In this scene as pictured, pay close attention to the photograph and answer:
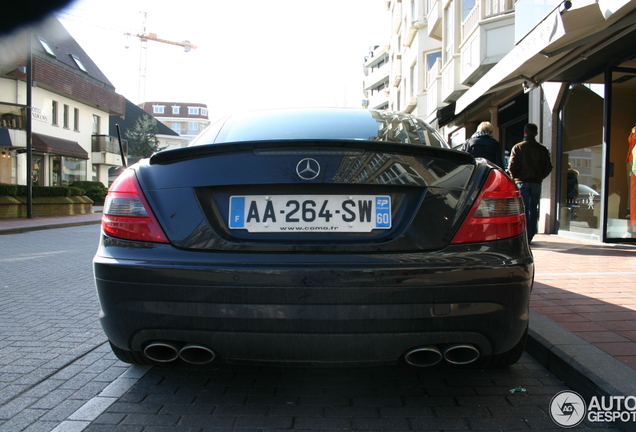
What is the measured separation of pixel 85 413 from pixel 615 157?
915 cm

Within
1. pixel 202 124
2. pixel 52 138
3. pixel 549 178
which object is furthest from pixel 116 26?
pixel 549 178

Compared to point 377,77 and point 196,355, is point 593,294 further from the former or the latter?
point 377,77

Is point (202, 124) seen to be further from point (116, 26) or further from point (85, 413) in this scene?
point (85, 413)

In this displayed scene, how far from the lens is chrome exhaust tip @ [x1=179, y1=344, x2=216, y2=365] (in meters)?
2.12

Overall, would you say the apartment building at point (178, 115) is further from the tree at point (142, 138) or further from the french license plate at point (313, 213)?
the french license plate at point (313, 213)

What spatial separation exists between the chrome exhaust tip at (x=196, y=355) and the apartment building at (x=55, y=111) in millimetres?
21368

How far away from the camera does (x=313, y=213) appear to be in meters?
2.11

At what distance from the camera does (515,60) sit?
24.7 feet

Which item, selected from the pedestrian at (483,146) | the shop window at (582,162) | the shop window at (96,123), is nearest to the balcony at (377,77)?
the shop window at (96,123)

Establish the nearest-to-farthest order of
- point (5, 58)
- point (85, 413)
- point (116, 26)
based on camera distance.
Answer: point (85, 413)
point (5, 58)
point (116, 26)

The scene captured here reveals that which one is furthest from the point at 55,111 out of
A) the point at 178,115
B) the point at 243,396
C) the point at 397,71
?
the point at 178,115

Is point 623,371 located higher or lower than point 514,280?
lower

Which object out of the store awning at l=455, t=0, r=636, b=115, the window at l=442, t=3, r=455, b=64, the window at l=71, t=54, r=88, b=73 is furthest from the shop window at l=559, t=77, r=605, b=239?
the window at l=71, t=54, r=88, b=73

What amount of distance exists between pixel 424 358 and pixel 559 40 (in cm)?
608
